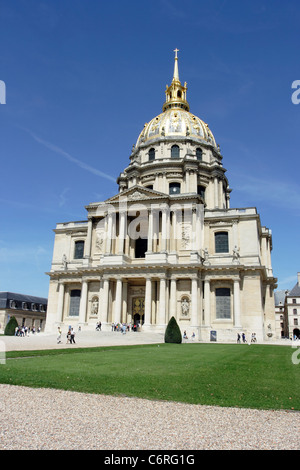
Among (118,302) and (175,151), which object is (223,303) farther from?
(175,151)

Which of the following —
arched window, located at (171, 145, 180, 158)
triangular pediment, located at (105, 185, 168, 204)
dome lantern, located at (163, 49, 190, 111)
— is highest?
dome lantern, located at (163, 49, 190, 111)

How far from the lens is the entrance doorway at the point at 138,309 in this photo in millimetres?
47969

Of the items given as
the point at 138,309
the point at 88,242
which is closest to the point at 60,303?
the point at 88,242

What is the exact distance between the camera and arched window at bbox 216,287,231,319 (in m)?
45.1

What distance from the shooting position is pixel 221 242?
48.5 m

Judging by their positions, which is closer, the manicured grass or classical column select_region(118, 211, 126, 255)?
the manicured grass

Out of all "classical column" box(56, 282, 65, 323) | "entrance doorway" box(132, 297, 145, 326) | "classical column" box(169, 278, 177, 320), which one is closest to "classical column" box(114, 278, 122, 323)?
"entrance doorway" box(132, 297, 145, 326)

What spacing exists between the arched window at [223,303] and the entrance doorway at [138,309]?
31.7ft

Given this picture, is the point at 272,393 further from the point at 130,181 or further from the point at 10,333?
the point at 130,181

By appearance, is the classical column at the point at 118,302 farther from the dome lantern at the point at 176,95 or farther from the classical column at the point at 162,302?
the dome lantern at the point at 176,95

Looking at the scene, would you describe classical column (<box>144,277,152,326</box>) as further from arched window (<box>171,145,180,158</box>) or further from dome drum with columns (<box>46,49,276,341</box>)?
arched window (<box>171,145,180,158</box>)

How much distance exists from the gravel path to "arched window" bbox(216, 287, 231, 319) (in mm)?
37603

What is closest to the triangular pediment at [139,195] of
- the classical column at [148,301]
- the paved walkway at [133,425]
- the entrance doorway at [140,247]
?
the entrance doorway at [140,247]

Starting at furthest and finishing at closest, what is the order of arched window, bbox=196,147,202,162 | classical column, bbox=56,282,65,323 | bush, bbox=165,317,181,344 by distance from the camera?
arched window, bbox=196,147,202,162, classical column, bbox=56,282,65,323, bush, bbox=165,317,181,344
